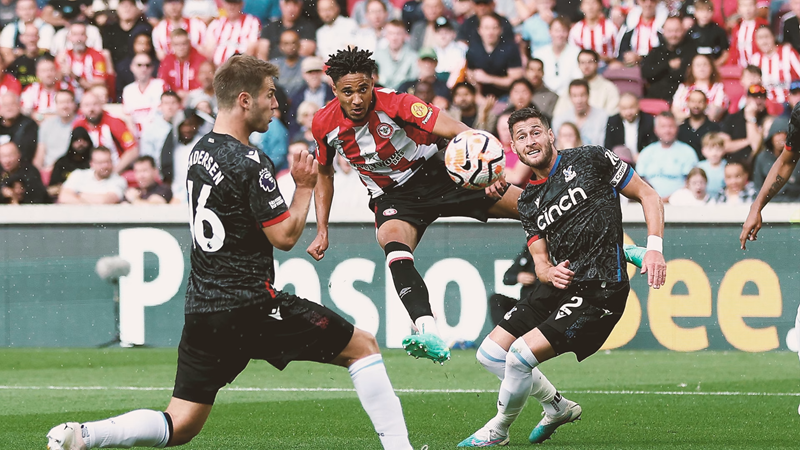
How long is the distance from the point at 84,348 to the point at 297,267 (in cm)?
268

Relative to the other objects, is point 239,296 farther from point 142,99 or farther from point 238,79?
point 142,99

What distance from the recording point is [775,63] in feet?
45.0

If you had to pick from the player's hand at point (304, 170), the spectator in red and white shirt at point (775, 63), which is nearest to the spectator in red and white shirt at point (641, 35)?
the spectator in red and white shirt at point (775, 63)

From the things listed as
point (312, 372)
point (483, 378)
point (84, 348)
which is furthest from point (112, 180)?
point (483, 378)

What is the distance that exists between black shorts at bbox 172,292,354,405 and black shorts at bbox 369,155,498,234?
2.60 metres

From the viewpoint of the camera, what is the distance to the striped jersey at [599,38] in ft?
47.0

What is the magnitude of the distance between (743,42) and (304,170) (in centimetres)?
1070

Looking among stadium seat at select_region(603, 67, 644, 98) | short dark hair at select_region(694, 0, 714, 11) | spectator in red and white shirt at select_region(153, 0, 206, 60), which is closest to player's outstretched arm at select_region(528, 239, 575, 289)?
stadium seat at select_region(603, 67, 644, 98)

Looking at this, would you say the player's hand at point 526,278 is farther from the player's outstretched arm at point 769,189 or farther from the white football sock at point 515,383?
the white football sock at point 515,383

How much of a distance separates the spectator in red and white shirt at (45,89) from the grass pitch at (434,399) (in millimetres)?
4173

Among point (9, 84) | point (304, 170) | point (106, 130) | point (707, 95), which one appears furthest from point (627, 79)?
point (304, 170)

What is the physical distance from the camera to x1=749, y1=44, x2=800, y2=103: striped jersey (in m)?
13.6

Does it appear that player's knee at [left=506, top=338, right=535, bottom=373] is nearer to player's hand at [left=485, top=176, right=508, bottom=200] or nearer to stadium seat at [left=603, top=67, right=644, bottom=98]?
player's hand at [left=485, top=176, right=508, bottom=200]

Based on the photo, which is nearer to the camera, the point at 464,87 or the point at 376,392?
the point at 376,392
